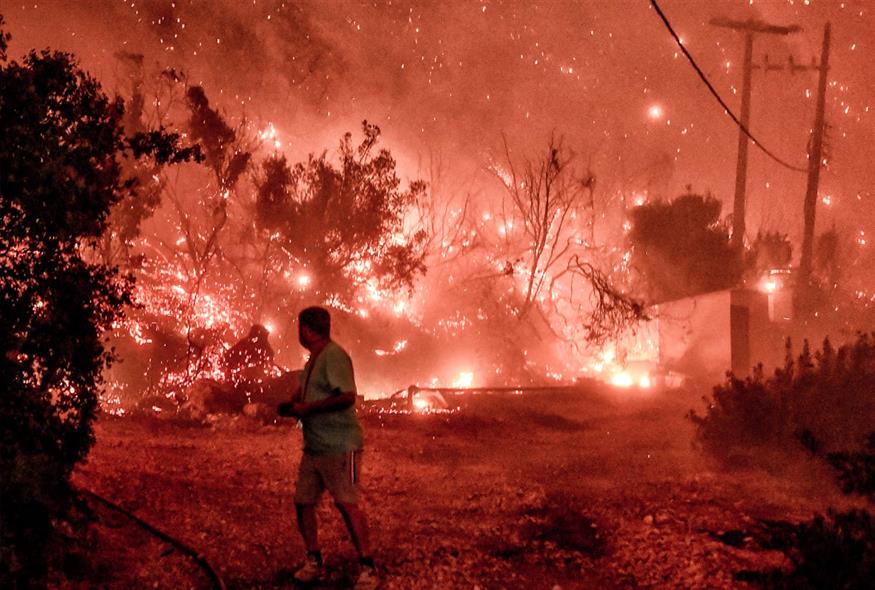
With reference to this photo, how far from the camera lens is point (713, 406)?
32.9ft

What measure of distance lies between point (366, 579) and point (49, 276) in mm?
2787

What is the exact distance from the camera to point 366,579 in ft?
15.3

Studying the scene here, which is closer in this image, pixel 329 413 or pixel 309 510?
pixel 329 413

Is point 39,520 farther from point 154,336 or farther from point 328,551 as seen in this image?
point 154,336

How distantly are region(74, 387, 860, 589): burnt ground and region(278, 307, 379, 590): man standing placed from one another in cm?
35

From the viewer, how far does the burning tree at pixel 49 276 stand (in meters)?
4.47

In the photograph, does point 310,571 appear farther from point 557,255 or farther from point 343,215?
point 557,255

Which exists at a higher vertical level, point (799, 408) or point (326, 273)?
Answer: point (326, 273)

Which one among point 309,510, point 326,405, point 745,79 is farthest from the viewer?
point 745,79

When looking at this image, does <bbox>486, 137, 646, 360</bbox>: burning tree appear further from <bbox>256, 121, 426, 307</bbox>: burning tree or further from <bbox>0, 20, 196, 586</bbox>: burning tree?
<bbox>0, 20, 196, 586</bbox>: burning tree

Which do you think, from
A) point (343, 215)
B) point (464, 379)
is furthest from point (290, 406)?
point (464, 379)

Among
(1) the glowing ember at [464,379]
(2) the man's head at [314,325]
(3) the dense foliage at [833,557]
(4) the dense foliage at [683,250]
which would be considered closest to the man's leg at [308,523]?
(2) the man's head at [314,325]

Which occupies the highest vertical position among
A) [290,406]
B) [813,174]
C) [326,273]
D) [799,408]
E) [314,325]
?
[813,174]

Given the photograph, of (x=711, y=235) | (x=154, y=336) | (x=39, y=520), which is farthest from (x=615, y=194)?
(x=39, y=520)
